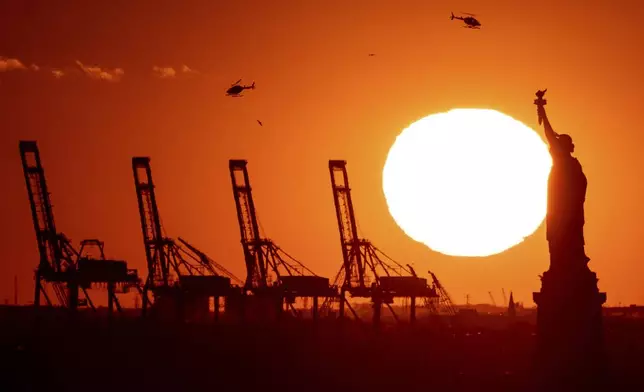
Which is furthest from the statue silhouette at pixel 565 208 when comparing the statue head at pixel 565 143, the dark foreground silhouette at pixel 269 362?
the dark foreground silhouette at pixel 269 362

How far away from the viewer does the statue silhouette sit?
163 ft

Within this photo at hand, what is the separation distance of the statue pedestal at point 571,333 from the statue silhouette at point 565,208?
0.68m

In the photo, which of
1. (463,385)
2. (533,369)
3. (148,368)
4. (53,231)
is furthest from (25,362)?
(53,231)

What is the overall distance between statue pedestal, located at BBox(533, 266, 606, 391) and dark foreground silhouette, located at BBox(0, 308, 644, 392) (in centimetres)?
194

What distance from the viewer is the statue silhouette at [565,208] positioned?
4969cm

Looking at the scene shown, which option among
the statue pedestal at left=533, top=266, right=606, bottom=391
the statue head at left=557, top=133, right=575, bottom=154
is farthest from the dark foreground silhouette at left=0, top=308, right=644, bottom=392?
the statue head at left=557, top=133, right=575, bottom=154

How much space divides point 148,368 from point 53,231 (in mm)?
50073

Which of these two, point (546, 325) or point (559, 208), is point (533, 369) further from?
point (559, 208)

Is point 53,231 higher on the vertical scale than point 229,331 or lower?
higher

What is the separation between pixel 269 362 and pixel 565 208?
92.9 feet

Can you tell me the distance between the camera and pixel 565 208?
49.7 metres

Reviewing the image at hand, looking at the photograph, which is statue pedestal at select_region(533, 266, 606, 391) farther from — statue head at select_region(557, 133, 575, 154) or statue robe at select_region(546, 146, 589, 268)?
statue head at select_region(557, 133, 575, 154)

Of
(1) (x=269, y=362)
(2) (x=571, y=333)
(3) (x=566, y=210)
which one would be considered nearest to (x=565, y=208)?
(3) (x=566, y=210)

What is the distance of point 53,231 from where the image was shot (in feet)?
375
